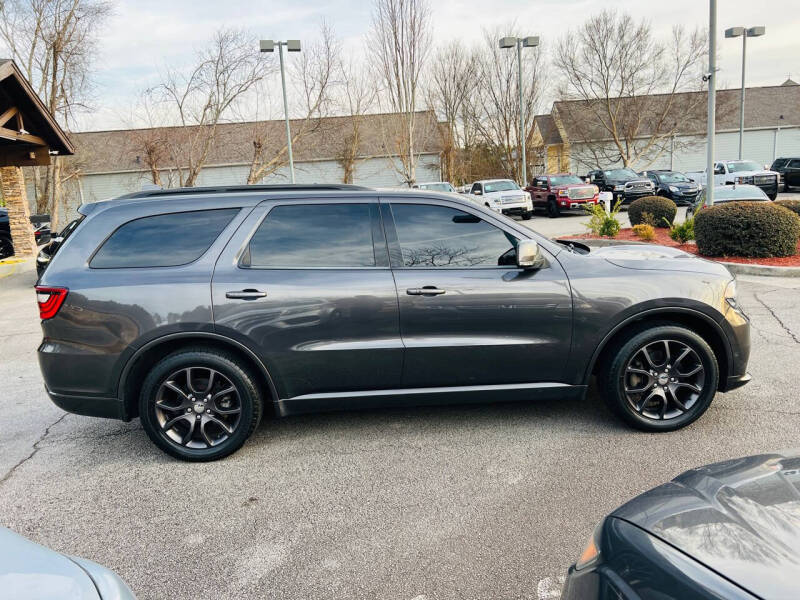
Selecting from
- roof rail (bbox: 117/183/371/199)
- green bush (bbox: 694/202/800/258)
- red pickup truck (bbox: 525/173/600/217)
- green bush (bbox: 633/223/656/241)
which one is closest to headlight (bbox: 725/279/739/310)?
roof rail (bbox: 117/183/371/199)

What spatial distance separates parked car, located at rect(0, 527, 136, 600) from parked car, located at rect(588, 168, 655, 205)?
28113 mm

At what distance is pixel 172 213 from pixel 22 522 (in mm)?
2130

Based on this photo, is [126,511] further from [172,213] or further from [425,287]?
[425,287]

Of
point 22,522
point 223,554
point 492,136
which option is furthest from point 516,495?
point 492,136

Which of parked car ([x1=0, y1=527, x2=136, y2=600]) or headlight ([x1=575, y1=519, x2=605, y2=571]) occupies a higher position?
parked car ([x1=0, y1=527, x2=136, y2=600])

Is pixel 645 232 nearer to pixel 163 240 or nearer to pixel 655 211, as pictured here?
pixel 655 211

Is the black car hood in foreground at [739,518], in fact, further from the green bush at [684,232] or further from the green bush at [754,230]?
the green bush at [684,232]

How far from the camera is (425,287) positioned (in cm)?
409

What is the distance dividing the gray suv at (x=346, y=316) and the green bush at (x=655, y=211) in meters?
13.1

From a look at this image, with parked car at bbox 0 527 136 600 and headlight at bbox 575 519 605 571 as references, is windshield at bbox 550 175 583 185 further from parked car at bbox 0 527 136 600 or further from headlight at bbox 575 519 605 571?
parked car at bbox 0 527 136 600

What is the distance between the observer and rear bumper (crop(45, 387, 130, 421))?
408 cm

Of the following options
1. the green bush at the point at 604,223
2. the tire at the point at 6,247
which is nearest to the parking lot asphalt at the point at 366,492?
the green bush at the point at 604,223

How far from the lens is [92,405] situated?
4.09 m

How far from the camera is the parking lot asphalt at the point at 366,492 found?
292 cm
